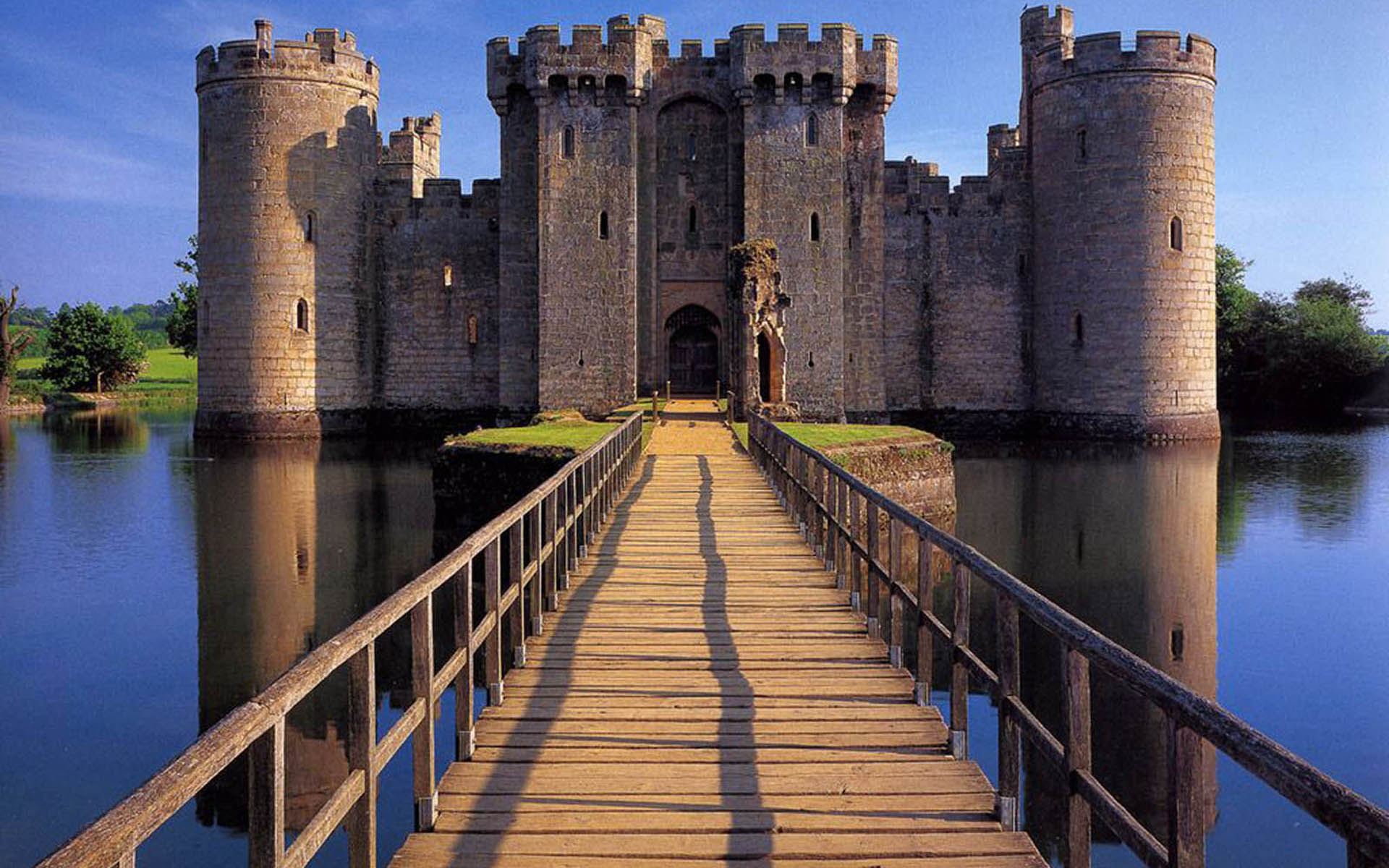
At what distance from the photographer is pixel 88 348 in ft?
184

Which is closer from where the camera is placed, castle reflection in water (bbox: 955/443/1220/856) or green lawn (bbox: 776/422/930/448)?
castle reflection in water (bbox: 955/443/1220/856)

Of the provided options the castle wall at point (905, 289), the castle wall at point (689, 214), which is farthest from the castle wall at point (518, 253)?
the castle wall at point (905, 289)

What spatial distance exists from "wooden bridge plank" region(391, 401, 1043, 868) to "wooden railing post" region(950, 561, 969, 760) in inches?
4.2

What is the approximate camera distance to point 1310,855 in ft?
24.7

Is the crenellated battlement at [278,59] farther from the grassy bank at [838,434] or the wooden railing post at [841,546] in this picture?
the wooden railing post at [841,546]

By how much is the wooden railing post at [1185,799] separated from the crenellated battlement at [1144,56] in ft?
108

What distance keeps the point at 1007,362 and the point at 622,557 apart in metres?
28.3

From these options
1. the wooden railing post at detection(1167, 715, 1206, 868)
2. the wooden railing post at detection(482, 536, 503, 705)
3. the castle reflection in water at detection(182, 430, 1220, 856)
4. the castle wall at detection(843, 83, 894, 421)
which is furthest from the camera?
the castle wall at detection(843, 83, 894, 421)

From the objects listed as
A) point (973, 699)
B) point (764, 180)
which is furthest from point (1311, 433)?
point (973, 699)

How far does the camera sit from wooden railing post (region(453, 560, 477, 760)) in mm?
5145

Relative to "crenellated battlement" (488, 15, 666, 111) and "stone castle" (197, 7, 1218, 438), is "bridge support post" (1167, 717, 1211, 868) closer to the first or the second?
"stone castle" (197, 7, 1218, 438)

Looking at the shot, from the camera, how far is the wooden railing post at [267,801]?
2.91 meters

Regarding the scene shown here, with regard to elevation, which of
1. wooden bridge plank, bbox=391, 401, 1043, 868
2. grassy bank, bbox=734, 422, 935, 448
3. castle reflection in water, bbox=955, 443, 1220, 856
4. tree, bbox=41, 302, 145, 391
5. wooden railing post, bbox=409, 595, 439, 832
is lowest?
castle reflection in water, bbox=955, 443, 1220, 856

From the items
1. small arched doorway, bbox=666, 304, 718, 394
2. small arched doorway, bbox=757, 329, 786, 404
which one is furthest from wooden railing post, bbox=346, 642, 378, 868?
small arched doorway, bbox=666, 304, 718, 394
